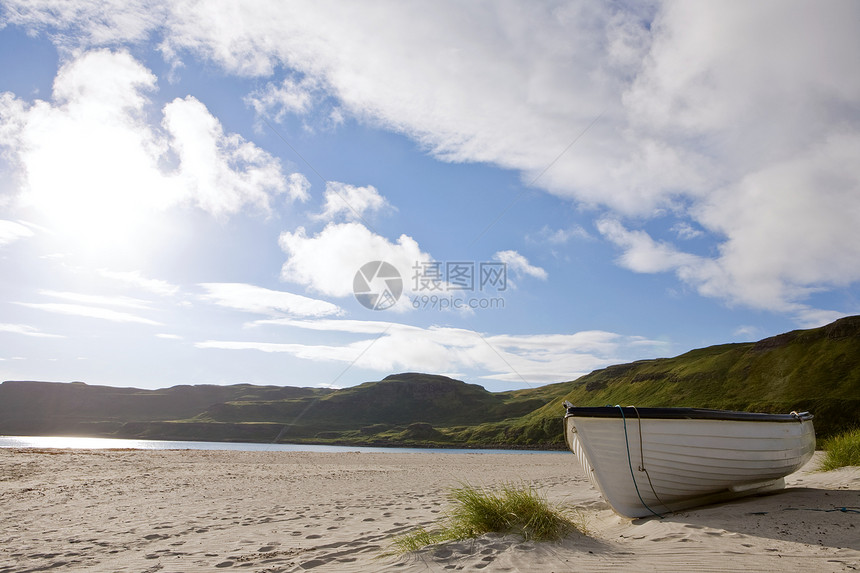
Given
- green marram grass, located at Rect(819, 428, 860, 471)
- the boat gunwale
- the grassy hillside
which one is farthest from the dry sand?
the grassy hillside

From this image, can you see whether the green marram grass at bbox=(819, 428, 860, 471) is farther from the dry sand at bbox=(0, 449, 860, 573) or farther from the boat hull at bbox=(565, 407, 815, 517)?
the boat hull at bbox=(565, 407, 815, 517)

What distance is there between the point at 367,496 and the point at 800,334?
132 metres

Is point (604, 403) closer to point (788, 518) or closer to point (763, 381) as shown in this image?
point (763, 381)

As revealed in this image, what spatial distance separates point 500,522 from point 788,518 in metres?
4.72

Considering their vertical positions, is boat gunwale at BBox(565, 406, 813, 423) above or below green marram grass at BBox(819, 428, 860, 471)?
above

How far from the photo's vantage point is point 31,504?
1259cm

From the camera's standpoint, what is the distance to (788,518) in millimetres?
7742

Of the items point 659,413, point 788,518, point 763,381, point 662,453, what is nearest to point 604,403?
point 763,381

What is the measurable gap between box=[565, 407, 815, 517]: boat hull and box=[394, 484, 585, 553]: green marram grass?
1.42m

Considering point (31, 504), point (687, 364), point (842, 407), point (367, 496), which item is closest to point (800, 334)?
point (687, 364)

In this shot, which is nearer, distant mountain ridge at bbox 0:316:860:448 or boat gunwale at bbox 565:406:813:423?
boat gunwale at bbox 565:406:813:423

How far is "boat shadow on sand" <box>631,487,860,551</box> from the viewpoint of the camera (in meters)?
6.65

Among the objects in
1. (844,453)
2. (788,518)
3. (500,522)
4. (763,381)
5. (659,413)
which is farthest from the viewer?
(763,381)

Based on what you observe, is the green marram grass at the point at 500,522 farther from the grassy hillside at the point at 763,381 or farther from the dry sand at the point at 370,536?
the grassy hillside at the point at 763,381
